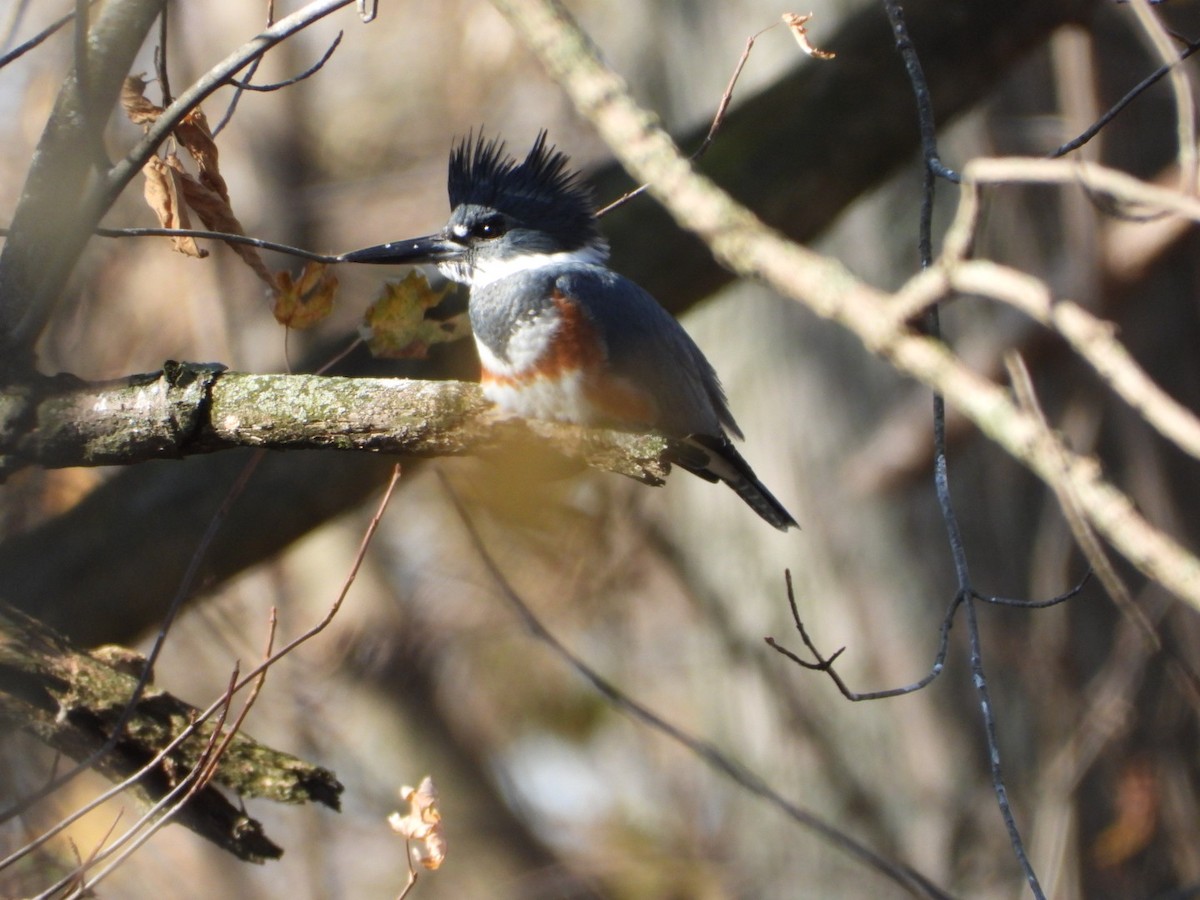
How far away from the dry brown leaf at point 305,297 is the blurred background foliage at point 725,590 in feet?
6.27

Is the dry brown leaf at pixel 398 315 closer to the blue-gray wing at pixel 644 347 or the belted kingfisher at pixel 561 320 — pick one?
the belted kingfisher at pixel 561 320

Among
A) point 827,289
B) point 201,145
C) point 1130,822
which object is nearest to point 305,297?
point 201,145

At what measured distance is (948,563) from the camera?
5.90 metres

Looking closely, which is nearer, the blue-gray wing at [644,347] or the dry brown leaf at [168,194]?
the dry brown leaf at [168,194]

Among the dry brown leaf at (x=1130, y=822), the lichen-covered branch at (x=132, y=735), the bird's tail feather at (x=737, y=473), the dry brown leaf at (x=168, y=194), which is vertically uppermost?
the dry brown leaf at (x=168, y=194)

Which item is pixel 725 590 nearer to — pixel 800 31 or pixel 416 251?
pixel 416 251

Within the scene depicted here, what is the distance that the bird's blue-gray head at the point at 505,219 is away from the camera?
3.26 meters

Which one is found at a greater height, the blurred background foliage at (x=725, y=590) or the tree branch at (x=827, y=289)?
the blurred background foliage at (x=725, y=590)

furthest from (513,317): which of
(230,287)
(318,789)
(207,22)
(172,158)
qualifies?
(207,22)

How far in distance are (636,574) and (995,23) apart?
12.8ft

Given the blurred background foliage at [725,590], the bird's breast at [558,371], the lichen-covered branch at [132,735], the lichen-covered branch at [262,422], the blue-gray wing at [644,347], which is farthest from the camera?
the blurred background foliage at [725,590]

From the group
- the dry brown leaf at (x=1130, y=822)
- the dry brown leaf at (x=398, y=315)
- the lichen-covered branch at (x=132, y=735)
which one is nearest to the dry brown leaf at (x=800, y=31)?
the dry brown leaf at (x=398, y=315)

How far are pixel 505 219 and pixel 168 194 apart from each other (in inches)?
47.9

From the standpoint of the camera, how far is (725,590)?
640cm
